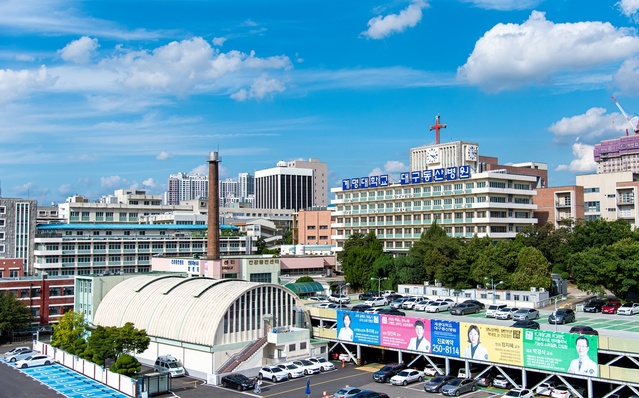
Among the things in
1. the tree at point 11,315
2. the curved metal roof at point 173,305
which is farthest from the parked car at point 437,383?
the tree at point 11,315

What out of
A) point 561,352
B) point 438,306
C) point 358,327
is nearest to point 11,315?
point 358,327

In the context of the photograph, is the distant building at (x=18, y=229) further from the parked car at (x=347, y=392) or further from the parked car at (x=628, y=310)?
the parked car at (x=628, y=310)

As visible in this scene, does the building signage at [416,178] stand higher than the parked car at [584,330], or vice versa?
the building signage at [416,178]

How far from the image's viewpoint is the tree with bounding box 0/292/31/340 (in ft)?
213

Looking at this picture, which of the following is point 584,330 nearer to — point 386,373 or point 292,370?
point 386,373

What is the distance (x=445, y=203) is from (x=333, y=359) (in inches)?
1955

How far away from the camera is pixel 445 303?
6247cm

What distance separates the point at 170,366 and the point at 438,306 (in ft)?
86.2

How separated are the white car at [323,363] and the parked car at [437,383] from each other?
987 centimetres

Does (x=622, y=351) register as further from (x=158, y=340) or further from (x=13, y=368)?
(x=13, y=368)

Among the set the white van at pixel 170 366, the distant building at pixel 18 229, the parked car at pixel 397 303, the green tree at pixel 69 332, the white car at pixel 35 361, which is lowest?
the white car at pixel 35 361

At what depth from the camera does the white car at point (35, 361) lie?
2164 inches

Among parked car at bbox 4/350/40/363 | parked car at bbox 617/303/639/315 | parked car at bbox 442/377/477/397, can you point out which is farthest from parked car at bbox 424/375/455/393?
parked car at bbox 4/350/40/363

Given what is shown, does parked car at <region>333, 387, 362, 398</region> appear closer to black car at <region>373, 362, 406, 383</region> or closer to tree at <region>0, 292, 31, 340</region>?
black car at <region>373, 362, 406, 383</region>
